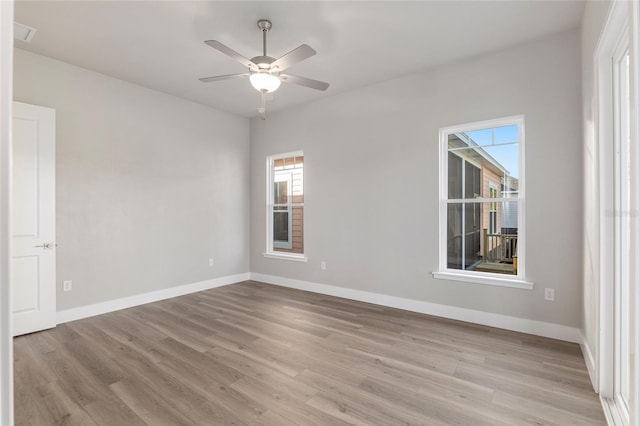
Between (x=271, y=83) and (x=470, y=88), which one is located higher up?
(x=470, y=88)

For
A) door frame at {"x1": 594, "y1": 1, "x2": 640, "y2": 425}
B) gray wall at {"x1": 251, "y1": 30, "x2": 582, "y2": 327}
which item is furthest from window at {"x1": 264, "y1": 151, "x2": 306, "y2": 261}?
door frame at {"x1": 594, "y1": 1, "x2": 640, "y2": 425}

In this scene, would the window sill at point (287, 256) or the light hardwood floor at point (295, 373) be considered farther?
the window sill at point (287, 256)

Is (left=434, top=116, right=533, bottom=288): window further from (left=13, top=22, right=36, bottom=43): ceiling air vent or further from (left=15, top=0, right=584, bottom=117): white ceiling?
(left=13, top=22, right=36, bottom=43): ceiling air vent

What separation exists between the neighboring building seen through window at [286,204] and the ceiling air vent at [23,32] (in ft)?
11.0

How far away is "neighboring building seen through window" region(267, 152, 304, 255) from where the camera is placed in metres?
5.46

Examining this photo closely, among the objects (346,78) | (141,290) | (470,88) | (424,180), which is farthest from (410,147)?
(141,290)

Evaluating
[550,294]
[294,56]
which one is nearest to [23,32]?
[294,56]

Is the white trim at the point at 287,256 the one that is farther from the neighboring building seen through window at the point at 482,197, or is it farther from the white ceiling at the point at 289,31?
Result: the white ceiling at the point at 289,31

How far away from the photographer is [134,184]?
14.3 feet

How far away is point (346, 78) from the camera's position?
13.7 ft

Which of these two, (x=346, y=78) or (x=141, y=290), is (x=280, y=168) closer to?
(x=346, y=78)

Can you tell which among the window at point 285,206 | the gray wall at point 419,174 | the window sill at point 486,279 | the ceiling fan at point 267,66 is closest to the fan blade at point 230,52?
the ceiling fan at point 267,66

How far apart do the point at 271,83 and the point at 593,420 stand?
3.36m

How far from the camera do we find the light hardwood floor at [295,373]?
2.03 m
